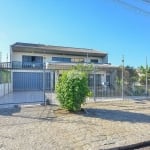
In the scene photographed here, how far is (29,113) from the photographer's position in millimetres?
10664

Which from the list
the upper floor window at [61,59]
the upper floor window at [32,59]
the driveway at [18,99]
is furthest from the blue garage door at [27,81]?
the driveway at [18,99]

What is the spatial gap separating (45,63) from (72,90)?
15.2 metres

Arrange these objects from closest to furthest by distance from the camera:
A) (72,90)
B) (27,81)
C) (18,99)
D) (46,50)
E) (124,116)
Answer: (124,116), (72,90), (18,99), (27,81), (46,50)

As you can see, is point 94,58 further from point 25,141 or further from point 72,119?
point 25,141

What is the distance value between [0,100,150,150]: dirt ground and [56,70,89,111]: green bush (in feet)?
1.41

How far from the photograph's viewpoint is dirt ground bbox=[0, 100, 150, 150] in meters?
6.40

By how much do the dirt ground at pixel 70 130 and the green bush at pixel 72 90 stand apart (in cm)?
43

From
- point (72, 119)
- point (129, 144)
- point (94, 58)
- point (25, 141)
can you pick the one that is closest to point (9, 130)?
point (25, 141)

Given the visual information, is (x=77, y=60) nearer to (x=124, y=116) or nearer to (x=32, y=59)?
(x=32, y=59)

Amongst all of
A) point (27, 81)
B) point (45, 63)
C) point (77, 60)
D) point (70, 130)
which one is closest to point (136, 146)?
point (70, 130)

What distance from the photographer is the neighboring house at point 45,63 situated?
84.7 feet

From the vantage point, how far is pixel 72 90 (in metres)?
10.9

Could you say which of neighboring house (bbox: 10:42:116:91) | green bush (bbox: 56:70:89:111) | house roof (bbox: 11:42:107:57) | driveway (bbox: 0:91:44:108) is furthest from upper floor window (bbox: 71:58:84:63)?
green bush (bbox: 56:70:89:111)

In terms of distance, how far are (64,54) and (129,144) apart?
25.8m
